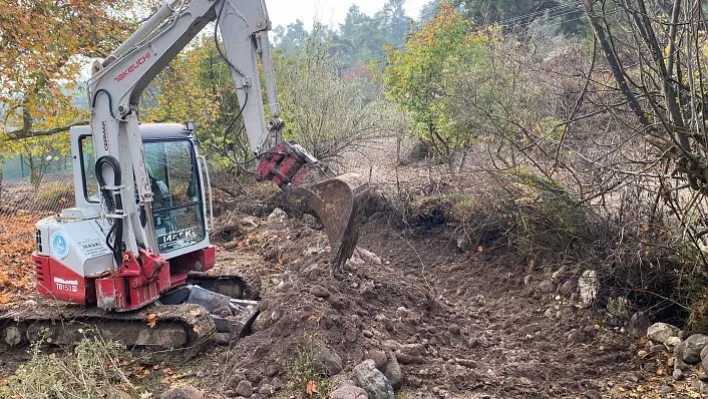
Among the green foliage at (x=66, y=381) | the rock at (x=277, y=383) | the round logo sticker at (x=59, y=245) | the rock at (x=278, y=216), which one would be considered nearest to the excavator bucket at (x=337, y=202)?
the rock at (x=277, y=383)

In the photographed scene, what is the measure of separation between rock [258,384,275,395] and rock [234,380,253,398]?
0.27 feet

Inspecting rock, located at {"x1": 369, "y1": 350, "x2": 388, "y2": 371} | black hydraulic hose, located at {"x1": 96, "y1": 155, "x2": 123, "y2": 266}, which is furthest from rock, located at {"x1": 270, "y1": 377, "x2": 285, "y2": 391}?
black hydraulic hose, located at {"x1": 96, "y1": 155, "x2": 123, "y2": 266}

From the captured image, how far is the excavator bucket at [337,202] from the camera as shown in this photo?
221 inches

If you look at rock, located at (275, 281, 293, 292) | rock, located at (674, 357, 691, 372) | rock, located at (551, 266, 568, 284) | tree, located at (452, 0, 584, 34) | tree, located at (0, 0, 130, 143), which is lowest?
rock, located at (674, 357, 691, 372)

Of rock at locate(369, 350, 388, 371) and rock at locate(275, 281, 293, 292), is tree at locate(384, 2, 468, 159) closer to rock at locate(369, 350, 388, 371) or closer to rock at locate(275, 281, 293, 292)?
rock at locate(275, 281, 293, 292)

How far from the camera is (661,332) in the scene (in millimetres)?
5582

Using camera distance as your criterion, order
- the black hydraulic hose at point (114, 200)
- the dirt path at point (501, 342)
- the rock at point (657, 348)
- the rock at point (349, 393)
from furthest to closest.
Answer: the black hydraulic hose at point (114, 200) < the rock at point (657, 348) < the dirt path at point (501, 342) < the rock at point (349, 393)

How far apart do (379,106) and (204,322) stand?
8929mm

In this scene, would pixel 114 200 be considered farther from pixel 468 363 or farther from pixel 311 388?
pixel 468 363

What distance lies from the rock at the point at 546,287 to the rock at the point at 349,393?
13.0ft

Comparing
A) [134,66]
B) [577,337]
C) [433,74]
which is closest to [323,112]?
[433,74]

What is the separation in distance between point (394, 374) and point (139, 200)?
10.6 feet

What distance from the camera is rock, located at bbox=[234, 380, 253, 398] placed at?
4.65 metres

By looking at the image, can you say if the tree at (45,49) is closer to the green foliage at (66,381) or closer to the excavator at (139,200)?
the excavator at (139,200)
